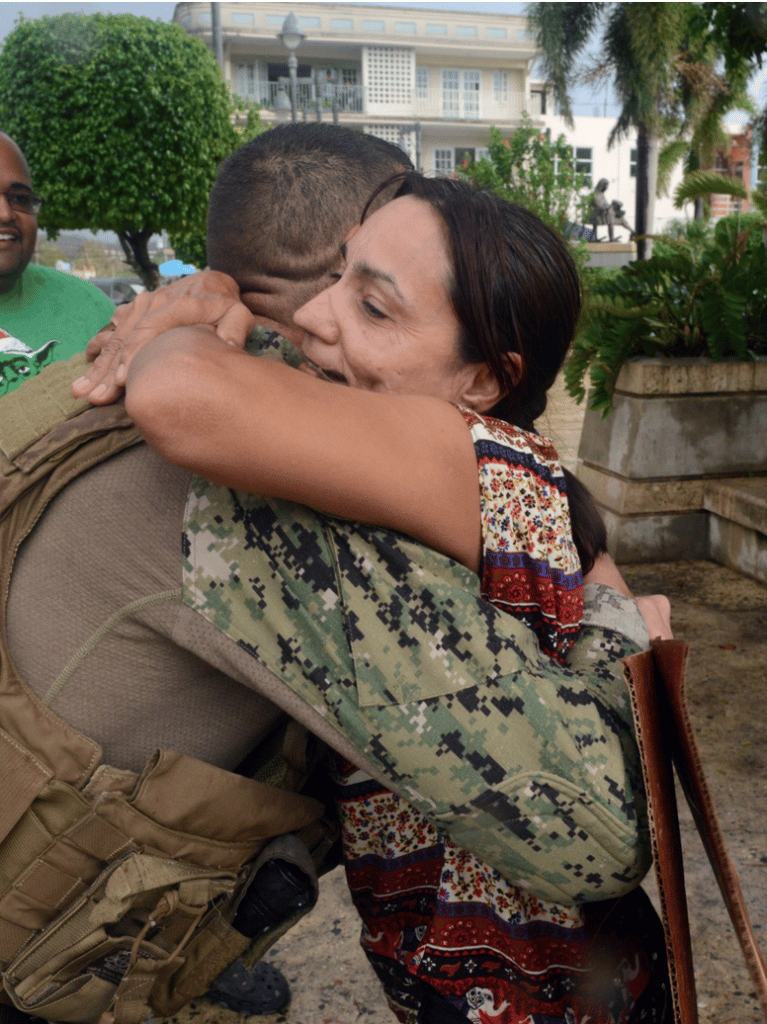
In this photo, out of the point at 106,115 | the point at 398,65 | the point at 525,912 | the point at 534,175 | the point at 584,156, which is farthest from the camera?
the point at 584,156

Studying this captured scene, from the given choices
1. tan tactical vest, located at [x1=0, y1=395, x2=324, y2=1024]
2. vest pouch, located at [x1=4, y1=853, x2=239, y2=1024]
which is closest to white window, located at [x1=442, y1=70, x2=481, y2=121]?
tan tactical vest, located at [x1=0, y1=395, x2=324, y2=1024]

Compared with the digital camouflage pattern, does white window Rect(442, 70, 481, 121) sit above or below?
above

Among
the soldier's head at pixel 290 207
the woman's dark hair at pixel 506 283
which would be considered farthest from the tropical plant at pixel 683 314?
the woman's dark hair at pixel 506 283

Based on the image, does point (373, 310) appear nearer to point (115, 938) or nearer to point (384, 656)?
point (384, 656)

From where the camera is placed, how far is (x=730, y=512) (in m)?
5.30

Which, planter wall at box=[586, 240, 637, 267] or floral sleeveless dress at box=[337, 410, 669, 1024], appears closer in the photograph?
floral sleeveless dress at box=[337, 410, 669, 1024]

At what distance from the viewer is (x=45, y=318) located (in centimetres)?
409

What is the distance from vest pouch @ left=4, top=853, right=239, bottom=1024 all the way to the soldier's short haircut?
1.10 m

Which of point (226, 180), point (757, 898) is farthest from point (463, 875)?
point (757, 898)

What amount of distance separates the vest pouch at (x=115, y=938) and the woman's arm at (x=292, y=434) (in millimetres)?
597

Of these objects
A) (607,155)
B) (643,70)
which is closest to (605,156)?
(607,155)

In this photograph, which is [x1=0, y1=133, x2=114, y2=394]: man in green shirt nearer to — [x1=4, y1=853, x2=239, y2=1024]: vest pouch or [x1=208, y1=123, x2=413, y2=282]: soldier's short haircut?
[x1=208, y1=123, x2=413, y2=282]: soldier's short haircut

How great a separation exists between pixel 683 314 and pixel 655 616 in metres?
4.36

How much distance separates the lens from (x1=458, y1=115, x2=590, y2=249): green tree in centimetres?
1756
